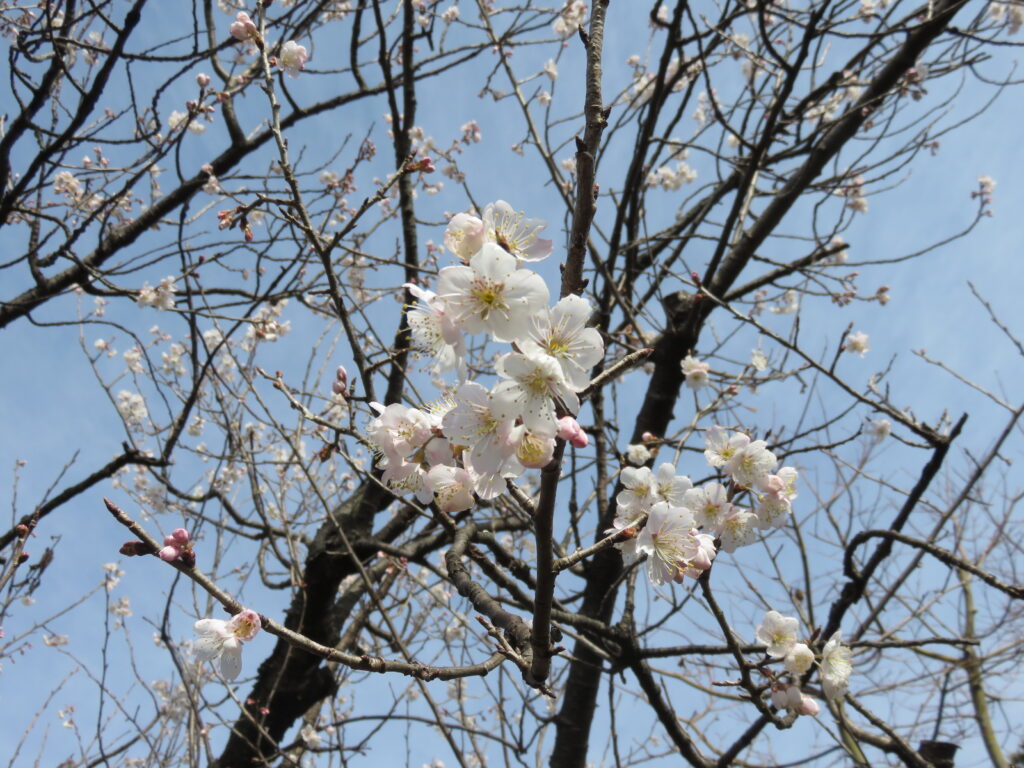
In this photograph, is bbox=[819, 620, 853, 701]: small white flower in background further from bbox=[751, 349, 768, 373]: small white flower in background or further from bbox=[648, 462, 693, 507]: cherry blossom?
bbox=[751, 349, 768, 373]: small white flower in background

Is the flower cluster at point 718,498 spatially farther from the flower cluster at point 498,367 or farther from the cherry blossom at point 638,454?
the cherry blossom at point 638,454

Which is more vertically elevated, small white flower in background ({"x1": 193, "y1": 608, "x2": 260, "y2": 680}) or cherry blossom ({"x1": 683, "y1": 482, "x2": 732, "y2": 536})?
cherry blossom ({"x1": 683, "y1": 482, "x2": 732, "y2": 536})

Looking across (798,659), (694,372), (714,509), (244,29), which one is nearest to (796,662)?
(798,659)

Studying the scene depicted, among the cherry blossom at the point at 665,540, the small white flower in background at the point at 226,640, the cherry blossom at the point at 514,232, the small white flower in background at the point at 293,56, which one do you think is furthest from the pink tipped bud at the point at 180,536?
the small white flower in background at the point at 293,56

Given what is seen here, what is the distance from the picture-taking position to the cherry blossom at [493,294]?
0.88 metres

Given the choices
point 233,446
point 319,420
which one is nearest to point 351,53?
point 233,446

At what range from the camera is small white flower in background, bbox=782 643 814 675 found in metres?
1.62

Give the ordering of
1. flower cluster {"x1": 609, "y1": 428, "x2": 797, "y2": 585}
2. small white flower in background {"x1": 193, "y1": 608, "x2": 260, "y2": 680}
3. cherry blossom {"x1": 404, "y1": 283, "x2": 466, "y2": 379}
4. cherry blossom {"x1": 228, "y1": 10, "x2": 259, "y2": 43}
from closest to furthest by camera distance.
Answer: cherry blossom {"x1": 404, "y1": 283, "x2": 466, "y2": 379}
small white flower in background {"x1": 193, "y1": 608, "x2": 260, "y2": 680}
flower cluster {"x1": 609, "y1": 428, "x2": 797, "y2": 585}
cherry blossom {"x1": 228, "y1": 10, "x2": 259, "y2": 43}

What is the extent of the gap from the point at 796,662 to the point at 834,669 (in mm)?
310

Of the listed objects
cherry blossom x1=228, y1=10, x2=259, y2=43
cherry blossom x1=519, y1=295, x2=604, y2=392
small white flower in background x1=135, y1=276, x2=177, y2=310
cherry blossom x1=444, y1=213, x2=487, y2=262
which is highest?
small white flower in background x1=135, y1=276, x2=177, y2=310

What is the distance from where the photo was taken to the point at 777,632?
181 cm

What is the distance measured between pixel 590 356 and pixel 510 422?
16 centimetres

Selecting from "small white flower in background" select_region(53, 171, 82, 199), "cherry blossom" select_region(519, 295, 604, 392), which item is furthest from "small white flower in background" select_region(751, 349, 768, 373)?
"small white flower in background" select_region(53, 171, 82, 199)

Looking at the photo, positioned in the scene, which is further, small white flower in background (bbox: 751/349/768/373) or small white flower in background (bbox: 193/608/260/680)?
small white flower in background (bbox: 751/349/768/373)
